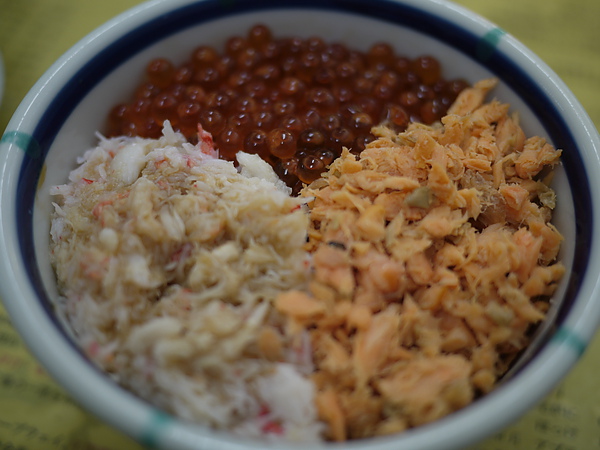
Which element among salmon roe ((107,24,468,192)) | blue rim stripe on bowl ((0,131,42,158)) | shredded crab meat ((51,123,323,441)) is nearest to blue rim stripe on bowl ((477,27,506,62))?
salmon roe ((107,24,468,192))

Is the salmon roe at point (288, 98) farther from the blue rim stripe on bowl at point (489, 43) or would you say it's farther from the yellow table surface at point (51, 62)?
the yellow table surface at point (51, 62)

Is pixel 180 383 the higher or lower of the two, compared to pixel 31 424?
higher

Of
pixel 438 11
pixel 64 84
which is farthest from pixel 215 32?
pixel 438 11

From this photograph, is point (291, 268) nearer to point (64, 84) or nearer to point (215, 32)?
point (64, 84)

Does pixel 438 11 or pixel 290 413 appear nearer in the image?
pixel 290 413

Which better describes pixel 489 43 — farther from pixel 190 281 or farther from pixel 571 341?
pixel 190 281

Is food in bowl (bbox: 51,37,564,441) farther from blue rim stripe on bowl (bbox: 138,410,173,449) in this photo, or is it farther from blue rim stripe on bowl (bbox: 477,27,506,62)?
blue rim stripe on bowl (bbox: 477,27,506,62)
